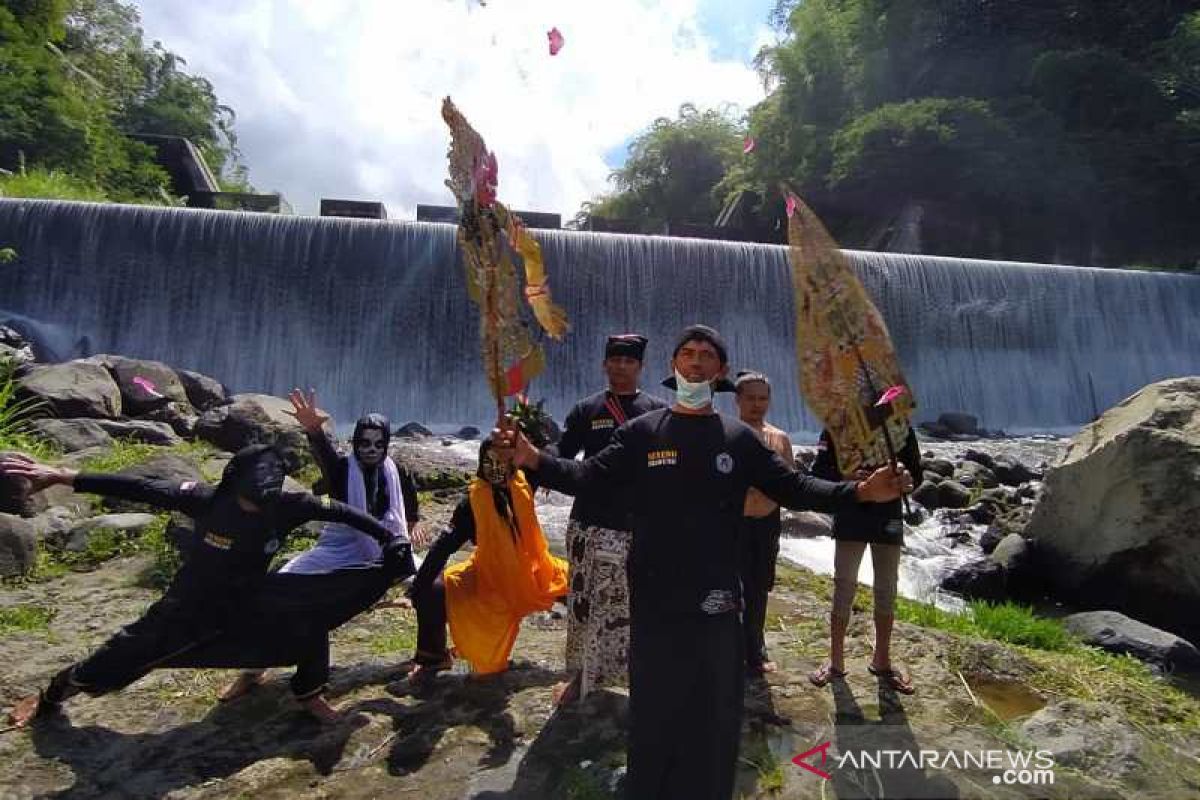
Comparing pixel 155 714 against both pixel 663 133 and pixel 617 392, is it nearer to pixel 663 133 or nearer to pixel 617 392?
pixel 617 392

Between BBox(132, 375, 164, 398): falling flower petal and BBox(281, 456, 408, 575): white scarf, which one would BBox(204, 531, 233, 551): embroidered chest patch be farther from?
BBox(132, 375, 164, 398): falling flower petal

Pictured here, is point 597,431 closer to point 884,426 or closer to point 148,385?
point 884,426

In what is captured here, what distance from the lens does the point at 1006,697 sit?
3.73 m

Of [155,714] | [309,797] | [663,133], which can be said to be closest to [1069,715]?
[309,797]

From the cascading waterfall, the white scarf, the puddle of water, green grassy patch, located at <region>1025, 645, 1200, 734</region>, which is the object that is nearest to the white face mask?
the white scarf

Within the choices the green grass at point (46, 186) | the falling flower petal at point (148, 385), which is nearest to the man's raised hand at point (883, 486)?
the falling flower petal at point (148, 385)

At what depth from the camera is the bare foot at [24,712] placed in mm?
3127

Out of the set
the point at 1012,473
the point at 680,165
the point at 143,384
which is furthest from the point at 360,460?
the point at 680,165

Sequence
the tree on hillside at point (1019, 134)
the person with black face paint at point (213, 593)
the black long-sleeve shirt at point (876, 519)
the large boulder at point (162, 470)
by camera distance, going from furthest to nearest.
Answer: the tree on hillside at point (1019, 134) → the large boulder at point (162, 470) → the black long-sleeve shirt at point (876, 519) → the person with black face paint at point (213, 593)

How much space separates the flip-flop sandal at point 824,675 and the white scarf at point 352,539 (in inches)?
80.9

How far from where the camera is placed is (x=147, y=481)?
10.3 feet

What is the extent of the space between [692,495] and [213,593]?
6.85 feet

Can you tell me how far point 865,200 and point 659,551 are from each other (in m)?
28.2

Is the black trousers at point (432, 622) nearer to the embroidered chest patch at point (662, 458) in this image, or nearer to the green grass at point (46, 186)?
the embroidered chest patch at point (662, 458)
